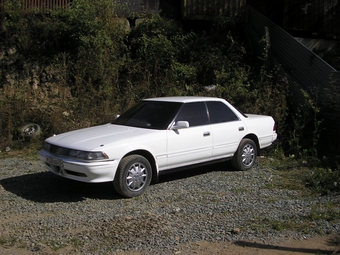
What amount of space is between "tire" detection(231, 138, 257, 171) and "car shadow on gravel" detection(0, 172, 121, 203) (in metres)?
2.52

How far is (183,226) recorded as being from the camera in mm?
5484

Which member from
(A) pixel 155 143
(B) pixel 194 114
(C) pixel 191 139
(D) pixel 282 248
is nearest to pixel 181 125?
(C) pixel 191 139

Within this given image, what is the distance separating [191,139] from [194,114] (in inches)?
22.4

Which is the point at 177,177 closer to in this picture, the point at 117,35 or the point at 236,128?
the point at 236,128

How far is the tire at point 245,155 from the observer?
325 inches

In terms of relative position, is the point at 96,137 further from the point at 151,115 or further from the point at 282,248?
the point at 282,248

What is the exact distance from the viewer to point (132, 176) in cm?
658

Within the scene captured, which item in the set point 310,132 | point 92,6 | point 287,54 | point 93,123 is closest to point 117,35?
point 92,6

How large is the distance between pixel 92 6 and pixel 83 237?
10.3m

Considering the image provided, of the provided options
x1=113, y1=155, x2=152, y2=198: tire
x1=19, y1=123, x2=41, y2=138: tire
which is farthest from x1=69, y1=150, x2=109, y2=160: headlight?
x1=19, y1=123, x2=41, y2=138: tire

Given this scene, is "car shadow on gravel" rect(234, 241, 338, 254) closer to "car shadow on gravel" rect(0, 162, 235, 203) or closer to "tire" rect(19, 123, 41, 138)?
"car shadow on gravel" rect(0, 162, 235, 203)

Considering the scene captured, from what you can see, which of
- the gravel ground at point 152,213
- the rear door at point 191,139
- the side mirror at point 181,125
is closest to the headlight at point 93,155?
the gravel ground at point 152,213

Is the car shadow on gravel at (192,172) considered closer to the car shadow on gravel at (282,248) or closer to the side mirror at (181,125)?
the side mirror at (181,125)

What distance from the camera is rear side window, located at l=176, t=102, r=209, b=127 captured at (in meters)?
7.52
